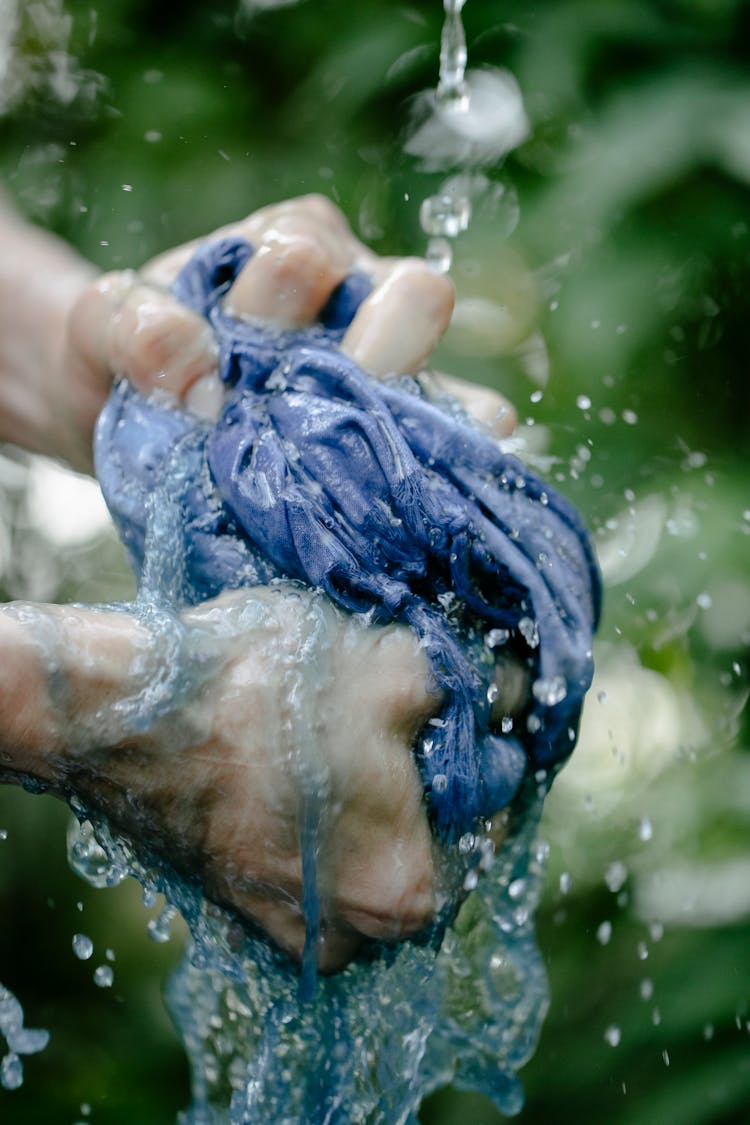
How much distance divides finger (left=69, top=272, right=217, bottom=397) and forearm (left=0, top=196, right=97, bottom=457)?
0.37 ft

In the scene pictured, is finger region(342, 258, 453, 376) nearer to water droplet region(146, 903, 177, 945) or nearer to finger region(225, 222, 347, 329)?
finger region(225, 222, 347, 329)

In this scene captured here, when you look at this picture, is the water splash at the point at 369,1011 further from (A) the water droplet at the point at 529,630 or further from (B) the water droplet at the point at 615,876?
(B) the water droplet at the point at 615,876

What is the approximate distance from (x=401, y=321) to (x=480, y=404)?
99 mm

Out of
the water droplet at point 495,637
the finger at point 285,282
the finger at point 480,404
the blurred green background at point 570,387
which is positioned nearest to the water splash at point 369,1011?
the water droplet at point 495,637

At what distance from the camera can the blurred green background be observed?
1.43 metres

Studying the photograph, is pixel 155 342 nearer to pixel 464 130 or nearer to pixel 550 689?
pixel 550 689

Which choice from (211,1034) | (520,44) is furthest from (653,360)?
(211,1034)

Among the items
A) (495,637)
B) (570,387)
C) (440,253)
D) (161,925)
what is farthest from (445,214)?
(161,925)

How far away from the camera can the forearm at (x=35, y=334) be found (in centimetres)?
101

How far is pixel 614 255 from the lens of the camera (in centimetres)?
150

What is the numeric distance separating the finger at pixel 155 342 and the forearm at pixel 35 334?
11 cm

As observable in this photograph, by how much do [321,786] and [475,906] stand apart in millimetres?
261

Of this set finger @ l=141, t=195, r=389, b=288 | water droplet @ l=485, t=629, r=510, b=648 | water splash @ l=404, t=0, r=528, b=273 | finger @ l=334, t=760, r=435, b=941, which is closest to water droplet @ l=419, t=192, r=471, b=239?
water splash @ l=404, t=0, r=528, b=273

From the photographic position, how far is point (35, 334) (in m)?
1.03
